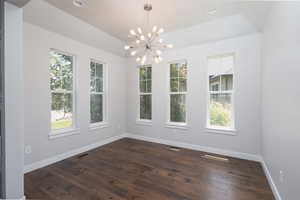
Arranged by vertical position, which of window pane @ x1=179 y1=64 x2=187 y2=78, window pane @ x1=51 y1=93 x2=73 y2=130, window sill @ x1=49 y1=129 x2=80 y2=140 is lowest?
window sill @ x1=49 y1=129 x2=80 y2=140

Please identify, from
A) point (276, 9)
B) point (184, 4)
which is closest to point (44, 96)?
point (184, 4)

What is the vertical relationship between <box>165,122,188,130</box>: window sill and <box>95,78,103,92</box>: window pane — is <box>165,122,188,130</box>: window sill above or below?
below

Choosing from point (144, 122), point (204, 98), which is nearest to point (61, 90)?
point (144, 122)

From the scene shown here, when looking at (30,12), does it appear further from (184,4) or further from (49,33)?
(184,4)

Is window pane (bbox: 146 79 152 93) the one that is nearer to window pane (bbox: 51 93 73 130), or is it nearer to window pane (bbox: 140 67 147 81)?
window pane (bbox: 140 67 147 81)

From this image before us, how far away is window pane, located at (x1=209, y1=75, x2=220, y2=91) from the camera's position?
3424 millimetres

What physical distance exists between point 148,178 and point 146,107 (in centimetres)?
247

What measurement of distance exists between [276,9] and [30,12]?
149 inches

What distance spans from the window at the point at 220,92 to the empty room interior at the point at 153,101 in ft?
0.08

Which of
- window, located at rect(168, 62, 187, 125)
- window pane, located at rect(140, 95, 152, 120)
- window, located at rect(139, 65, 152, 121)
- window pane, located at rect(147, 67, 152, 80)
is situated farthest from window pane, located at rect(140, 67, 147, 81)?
window, located at rect(168, 62, 187, 125)

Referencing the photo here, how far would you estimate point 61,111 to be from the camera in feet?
10.3

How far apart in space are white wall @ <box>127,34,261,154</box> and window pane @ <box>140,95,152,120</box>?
215 mm

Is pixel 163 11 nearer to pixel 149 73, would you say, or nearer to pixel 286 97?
pixel 149 73

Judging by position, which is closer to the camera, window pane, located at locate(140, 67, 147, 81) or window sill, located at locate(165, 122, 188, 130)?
window sill, located at locate(165, 122, 188, 130)
